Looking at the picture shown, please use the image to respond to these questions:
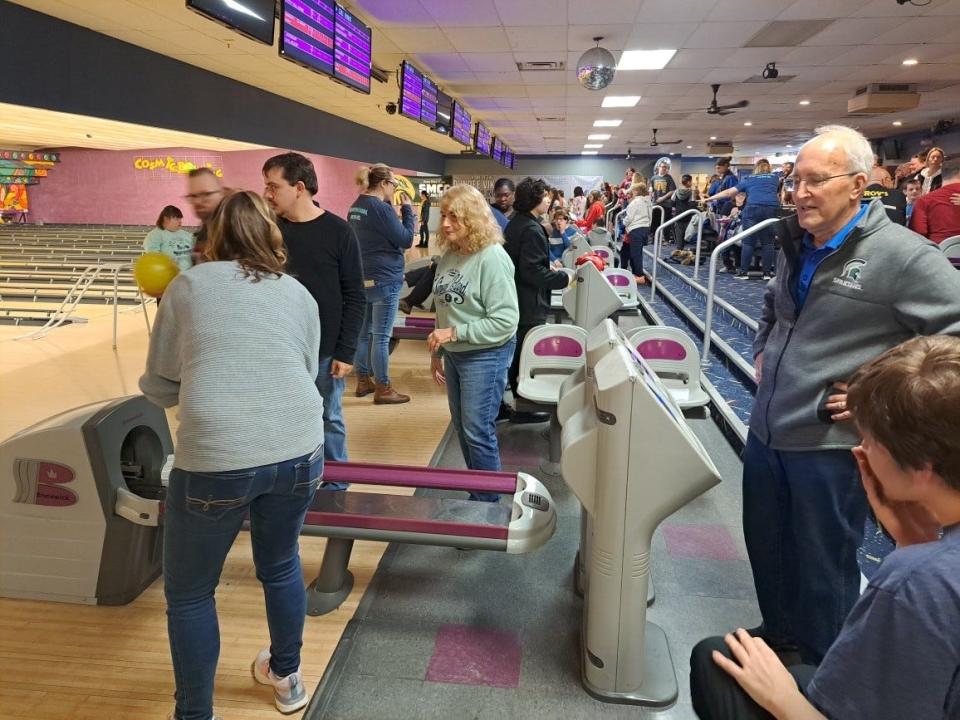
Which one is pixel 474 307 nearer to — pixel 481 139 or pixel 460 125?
pixel 460 125

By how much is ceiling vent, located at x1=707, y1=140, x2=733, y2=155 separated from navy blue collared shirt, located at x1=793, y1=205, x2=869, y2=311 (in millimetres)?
16162

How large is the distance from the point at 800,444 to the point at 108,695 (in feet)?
6.72

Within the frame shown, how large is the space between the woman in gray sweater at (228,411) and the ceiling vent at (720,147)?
55.0 feet

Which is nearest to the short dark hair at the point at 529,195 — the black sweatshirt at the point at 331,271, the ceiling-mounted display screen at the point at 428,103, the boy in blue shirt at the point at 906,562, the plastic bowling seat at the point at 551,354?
the plastic bowling seat at the point at 551,354

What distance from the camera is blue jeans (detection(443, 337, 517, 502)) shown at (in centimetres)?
254

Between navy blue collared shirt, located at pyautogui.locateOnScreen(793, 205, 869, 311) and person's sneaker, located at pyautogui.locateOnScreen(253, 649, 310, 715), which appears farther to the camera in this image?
person's sneaker, located at pyautogui.locateOnScreen(253, 649, 310, 715)

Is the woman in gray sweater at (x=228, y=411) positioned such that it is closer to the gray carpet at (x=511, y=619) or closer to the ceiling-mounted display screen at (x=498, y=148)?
the gray carpet at (x=511, y=619)

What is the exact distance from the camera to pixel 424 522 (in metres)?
2.17

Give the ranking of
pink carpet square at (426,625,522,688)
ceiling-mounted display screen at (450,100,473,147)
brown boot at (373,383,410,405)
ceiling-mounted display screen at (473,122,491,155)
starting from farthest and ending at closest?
ceiling-mounted display screen at (473,122,491,155) < ceiling-mounted display screen at (450,100,473,147) < brown boot at (373,383,410,405) < pink carpet square at (426,625,522,688)

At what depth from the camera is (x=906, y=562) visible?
0.76 metres

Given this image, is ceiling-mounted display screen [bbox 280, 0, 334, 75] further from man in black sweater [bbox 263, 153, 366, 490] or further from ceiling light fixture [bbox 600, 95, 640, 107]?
ceiling light fixture [bbox 600, 95, 640, 107]

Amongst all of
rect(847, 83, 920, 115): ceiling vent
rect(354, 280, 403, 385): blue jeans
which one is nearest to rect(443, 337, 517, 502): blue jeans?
rect(354, 280, 403, 385): blue jeans

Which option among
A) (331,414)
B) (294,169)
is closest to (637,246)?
(331,414)

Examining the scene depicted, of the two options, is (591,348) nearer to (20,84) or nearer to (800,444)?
(800,444)
